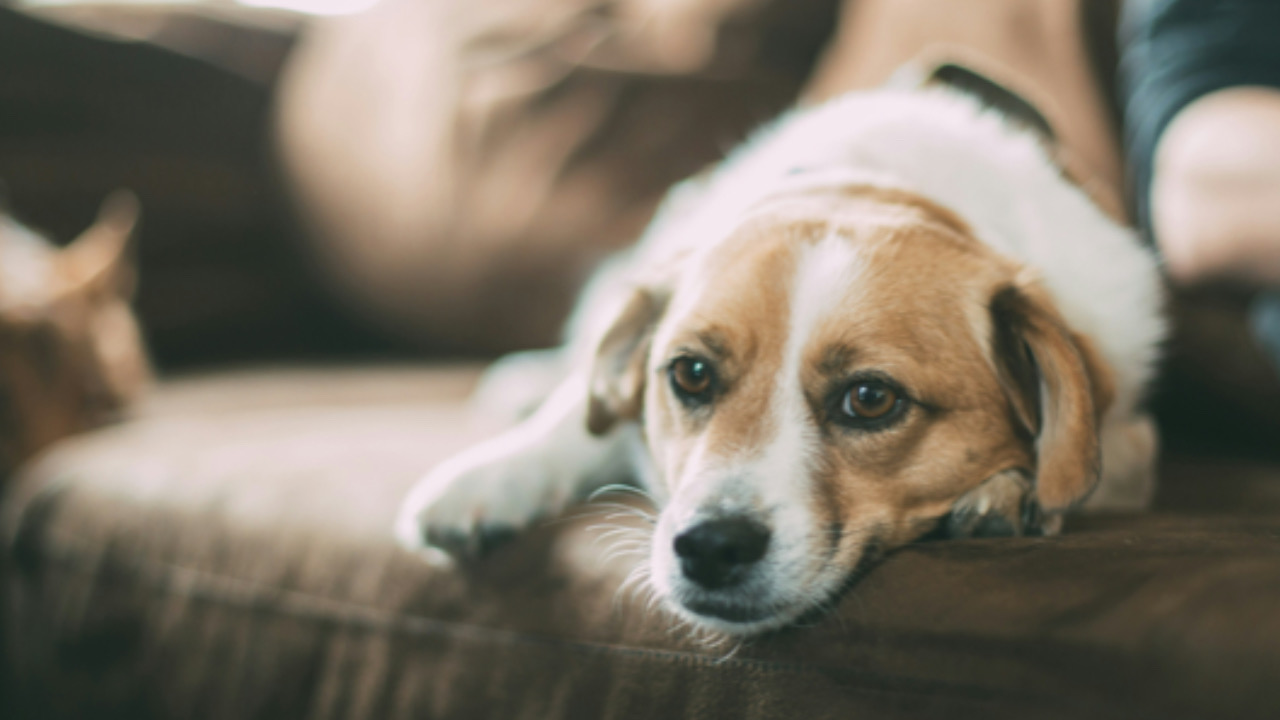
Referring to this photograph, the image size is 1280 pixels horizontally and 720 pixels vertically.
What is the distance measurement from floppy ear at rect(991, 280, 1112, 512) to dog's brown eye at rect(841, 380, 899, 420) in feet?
0.53

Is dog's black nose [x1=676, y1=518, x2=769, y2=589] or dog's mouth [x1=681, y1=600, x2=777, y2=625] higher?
dog's black nose [x1=676, y1=518, x2=769, y2=589]

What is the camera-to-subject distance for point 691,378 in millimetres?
1188

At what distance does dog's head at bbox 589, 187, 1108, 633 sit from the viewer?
3.22 ft

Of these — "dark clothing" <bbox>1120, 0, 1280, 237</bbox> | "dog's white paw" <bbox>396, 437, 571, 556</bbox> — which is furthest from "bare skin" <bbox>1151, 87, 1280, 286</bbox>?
"dog's white paw" <bbox>396, 437, 571, 556</bbox>

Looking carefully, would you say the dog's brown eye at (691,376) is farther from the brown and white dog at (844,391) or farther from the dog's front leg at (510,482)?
the dog's front leg at (510,482)

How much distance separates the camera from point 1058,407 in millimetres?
1037

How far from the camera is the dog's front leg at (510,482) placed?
1.18 m

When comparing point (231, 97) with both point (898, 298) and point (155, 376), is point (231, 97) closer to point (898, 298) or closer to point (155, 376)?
point (155, 376)

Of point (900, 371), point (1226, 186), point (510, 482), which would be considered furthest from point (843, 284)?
point (1226, 186)

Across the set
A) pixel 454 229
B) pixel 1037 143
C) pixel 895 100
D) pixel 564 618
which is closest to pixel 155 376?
pixel 454 229

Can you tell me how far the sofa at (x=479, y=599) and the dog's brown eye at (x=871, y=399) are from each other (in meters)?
0.18

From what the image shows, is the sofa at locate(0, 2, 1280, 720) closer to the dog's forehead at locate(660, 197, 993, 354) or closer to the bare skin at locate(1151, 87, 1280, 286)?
the bare skin at locate(1151, 87, 1280, 286)

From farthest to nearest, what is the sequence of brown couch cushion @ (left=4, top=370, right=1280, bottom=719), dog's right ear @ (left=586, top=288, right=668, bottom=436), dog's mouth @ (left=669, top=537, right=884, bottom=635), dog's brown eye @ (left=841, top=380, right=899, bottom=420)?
dog's right ear @ (left=586, top=288, right=668, bottom=436) → dog's brown eye @ (left=841, top=380, right=899, bottom=420) → dog's mouth @ (left=669, top=537, right=884, bottom=635) → brown couch cushion @ (left=4, top=370, right=1280, bottom=719)

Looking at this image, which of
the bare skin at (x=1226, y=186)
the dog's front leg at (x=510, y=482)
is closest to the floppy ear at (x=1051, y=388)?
the bare skin at (x=1226, y=186)
